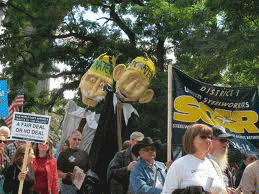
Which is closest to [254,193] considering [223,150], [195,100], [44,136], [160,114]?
[223,150]

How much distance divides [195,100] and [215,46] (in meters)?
4.09

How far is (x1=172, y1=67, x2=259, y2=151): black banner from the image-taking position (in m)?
8.05

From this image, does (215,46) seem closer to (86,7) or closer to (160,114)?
(160,114)

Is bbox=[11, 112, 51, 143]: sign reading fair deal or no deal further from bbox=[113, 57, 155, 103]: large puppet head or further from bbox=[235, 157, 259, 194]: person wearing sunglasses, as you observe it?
bbox=[113, 57, 155, 103]: large puppet head

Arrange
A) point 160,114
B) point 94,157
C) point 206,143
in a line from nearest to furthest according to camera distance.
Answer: point 206,143 → point 94,157 → point 160,114

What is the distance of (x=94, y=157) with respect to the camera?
10602 mm

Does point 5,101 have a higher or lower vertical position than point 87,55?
lower

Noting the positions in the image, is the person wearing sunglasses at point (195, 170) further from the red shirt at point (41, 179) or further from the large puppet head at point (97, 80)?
the large puppet head at point (97, 80)

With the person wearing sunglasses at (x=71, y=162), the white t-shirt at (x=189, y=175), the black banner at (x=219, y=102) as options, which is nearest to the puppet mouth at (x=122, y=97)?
the person wearing sunglasses at (x=71, y=162)

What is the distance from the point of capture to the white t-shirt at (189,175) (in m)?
4.40

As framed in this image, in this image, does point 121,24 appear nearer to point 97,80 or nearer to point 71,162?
point 97,80

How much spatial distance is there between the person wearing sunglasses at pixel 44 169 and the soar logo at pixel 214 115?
223 cm

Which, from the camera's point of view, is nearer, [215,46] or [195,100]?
[195,100]

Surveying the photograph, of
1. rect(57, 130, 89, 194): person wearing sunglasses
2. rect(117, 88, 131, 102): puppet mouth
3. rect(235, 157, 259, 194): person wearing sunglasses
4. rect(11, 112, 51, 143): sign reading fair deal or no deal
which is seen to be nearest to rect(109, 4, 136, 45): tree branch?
rect(117, 88, 131, 102): puppet mouth
